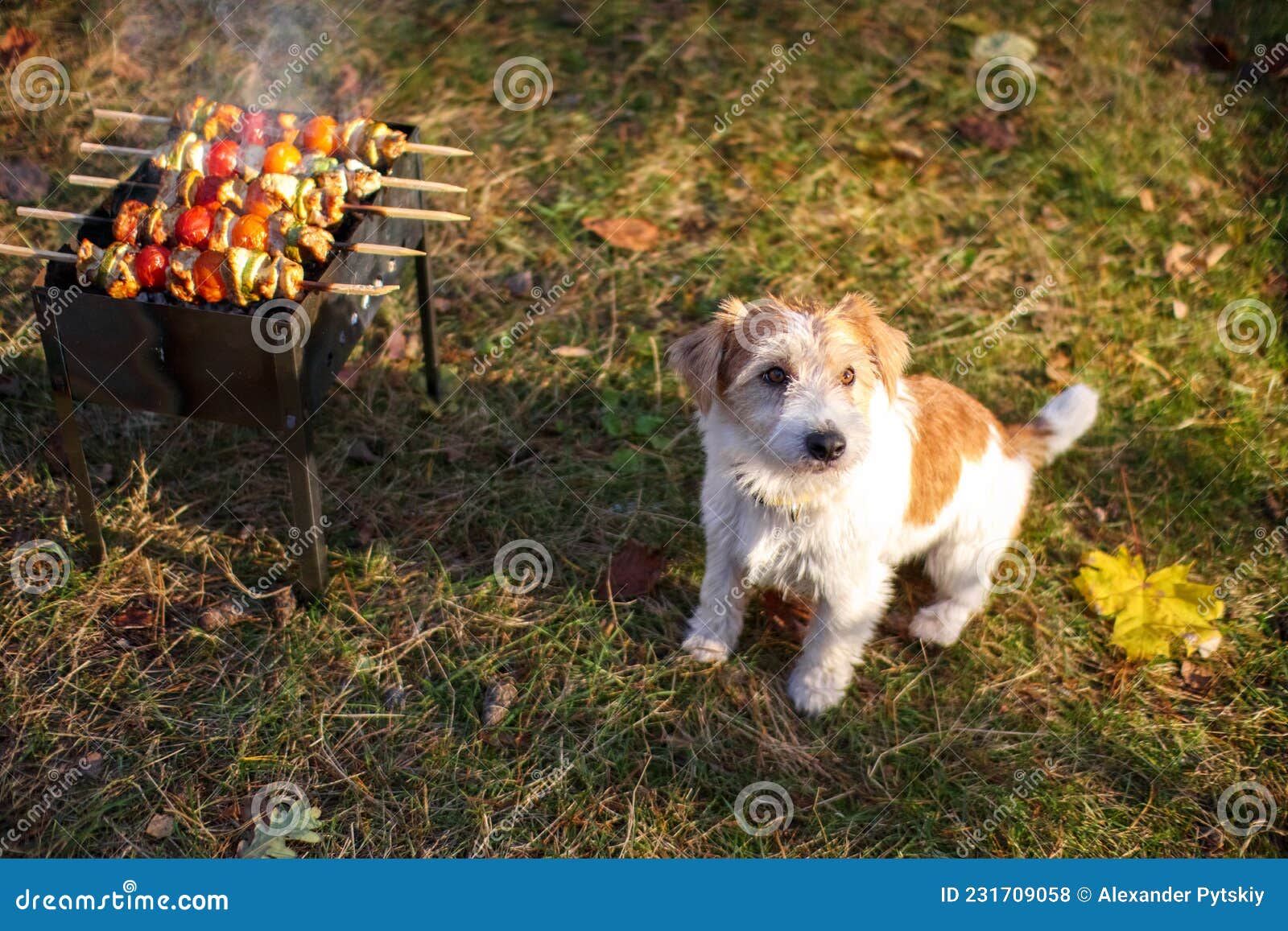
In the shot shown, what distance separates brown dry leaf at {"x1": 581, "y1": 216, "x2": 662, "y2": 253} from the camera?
19.7 ft

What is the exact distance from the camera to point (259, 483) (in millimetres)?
4848

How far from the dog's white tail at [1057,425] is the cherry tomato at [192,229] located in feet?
10.8

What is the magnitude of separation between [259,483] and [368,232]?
4.69ft

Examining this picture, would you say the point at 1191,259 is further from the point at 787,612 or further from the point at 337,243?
the point at 337,243

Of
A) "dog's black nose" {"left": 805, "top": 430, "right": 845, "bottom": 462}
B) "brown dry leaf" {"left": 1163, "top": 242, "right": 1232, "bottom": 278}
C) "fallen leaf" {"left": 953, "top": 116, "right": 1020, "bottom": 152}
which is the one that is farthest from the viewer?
"fallen leaf" {"left": 953, "top": 116, "right": 1020, "bottom": 152}

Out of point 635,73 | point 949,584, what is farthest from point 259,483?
point 635,73

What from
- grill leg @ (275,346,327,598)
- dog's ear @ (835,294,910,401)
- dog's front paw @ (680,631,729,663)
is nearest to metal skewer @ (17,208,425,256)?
grill leg @ (275,346,327,598)

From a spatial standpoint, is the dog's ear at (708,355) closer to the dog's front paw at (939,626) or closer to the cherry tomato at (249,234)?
the dog's front paw at (939,626)

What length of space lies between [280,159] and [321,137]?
0.70 ft

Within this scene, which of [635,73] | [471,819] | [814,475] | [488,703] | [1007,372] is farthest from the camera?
[635,73]

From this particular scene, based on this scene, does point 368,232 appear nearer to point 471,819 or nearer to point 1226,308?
point 471,819

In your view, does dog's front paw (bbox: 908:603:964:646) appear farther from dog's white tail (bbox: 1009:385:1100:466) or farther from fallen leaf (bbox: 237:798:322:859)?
fallen leaf (bbox: 237:798:322:859)

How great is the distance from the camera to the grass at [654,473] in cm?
388

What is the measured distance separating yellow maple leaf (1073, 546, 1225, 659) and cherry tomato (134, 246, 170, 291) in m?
3.93
